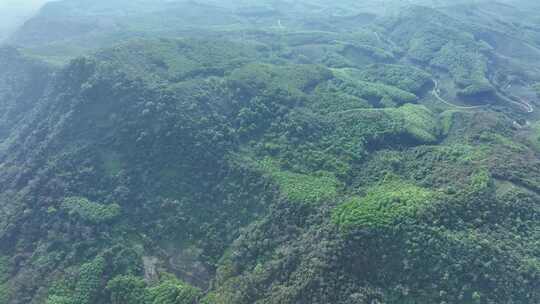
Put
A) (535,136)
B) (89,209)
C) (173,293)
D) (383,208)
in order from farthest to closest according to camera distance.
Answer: (535,136) → (89,209) → (173,293) → (383,208)

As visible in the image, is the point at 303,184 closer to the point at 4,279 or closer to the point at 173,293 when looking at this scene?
the point at 173,293

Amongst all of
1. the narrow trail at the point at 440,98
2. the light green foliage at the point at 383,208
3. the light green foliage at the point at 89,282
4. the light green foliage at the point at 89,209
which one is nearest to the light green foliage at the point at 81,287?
the light green foliage at the point at 89,282

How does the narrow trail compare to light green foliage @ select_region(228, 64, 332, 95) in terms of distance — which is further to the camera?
the narrow trail

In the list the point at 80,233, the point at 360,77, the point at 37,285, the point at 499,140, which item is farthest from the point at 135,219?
the point at 360,77

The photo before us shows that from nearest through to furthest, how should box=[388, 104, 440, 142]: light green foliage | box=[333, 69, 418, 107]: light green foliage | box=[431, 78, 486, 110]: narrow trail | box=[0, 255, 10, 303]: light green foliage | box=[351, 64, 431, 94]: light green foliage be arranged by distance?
box=[0, 255, 10, 303]: light green foliage → box=[388, 104, 440, 142]: light green foliage → box=[333, 69, 418, 107]: light green foliage → box=[431, 78, 486, 110]: narrow trail → box=[351, 64, 431, 94]: light green foliage

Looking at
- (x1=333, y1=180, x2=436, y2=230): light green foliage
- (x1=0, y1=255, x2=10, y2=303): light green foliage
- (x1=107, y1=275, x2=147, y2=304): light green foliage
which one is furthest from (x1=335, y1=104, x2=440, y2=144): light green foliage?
(x1=0, y1=255, x2=10, y2=303): light green foliage

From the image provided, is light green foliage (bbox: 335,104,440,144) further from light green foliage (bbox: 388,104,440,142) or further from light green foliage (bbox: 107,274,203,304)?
light green foliage (bbox: 107,274,203,304)

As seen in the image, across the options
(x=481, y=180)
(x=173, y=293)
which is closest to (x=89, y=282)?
(x=173, y=293)
